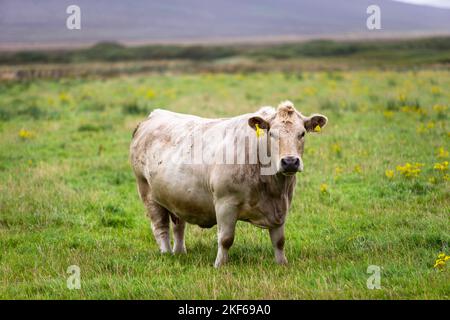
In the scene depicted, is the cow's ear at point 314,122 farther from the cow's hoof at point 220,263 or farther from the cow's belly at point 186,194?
the cow's hoof at point 220,263

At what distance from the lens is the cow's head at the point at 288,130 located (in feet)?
22.3

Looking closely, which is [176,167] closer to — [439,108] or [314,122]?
[314,122]

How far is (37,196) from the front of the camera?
36.9ft

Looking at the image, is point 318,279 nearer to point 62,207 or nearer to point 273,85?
point 62,207

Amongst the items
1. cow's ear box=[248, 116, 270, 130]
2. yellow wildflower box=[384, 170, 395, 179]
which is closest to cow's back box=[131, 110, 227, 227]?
cow's ear box=[248, 116, 270, 130]

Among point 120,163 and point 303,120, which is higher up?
point 303,120

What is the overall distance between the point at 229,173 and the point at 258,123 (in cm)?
66

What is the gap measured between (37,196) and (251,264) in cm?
497

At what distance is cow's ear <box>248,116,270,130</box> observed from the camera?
727 cm

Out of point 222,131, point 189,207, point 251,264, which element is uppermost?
point 222,131

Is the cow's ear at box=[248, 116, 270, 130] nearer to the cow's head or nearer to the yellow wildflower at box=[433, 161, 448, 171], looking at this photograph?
the cow's head

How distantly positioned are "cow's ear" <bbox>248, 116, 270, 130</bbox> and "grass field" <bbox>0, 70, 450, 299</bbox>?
1.59m
